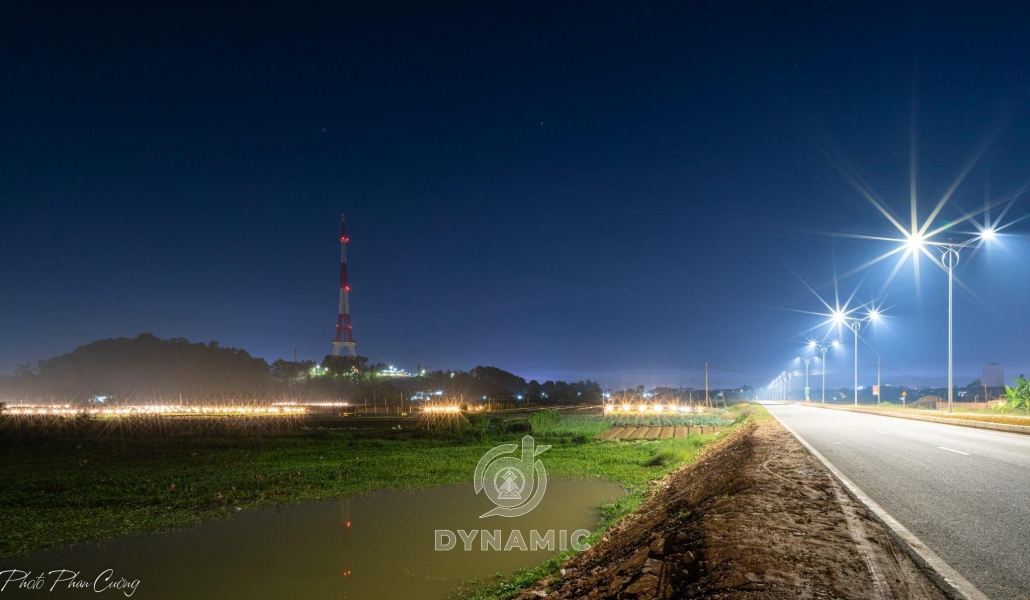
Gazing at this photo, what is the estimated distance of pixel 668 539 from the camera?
795cm

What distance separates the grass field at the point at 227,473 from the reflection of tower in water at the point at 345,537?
79.0 inches

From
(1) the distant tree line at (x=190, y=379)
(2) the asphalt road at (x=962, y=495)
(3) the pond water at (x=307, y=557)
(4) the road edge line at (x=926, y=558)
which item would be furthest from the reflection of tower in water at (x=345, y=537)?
(1) the distant tree line at (x=190, y=379)

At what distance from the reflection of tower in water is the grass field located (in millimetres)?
2007

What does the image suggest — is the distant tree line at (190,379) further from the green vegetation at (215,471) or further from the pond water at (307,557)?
the pond water at (307,557)

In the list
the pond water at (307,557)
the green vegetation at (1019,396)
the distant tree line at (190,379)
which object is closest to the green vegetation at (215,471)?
the pond water at (307,557)

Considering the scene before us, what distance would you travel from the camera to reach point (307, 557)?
12.1 m

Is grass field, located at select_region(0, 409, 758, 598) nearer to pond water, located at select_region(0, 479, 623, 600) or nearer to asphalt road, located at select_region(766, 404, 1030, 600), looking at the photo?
pond water, located at select_region(0, 479, 623, 600)

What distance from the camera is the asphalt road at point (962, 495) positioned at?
491cm

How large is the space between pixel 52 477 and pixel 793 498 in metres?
28.4

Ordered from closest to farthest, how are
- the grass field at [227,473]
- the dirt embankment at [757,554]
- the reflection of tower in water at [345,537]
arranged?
the dirt embankment at [757,554]
the reflection of tower in water at [345,537]
the grass field at [227,473]

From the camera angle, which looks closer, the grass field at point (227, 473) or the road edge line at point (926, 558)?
the road edge line at point (926, 558)

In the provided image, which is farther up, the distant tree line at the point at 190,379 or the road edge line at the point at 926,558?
the road edge line at the point at 926,558

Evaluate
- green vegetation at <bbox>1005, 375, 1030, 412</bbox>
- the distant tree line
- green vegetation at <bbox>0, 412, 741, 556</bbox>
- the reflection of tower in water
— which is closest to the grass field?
green vegetation at <bbox>0, 412, 741, 556</bbox>

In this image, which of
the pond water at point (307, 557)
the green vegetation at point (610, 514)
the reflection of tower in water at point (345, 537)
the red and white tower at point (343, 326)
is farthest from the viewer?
the red and white tower at point (343, 326)
